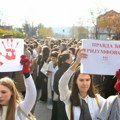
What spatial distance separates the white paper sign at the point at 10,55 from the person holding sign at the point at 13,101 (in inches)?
15.6

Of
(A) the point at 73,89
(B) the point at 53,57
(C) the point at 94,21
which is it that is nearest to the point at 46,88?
(B) the point at 53,57

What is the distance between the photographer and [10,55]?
450cm

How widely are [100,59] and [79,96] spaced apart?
481 mm

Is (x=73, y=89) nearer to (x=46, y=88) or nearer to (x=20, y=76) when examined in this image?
(x=20, y=76)

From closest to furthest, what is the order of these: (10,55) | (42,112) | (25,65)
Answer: (25,65) < (10,55) < (42,112)

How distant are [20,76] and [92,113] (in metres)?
3.21

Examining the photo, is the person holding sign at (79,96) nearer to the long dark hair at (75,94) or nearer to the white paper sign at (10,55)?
the long dark hair at (75,94)

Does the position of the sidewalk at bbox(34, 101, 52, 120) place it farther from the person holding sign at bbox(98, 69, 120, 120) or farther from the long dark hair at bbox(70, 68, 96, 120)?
the person holding sign at bbox(98, 69, 120, 120)

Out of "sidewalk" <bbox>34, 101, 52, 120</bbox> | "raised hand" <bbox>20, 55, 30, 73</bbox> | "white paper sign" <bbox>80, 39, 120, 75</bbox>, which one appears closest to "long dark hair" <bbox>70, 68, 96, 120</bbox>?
"white paper sign" <bbox>80, 39, 120, 75</bbox>

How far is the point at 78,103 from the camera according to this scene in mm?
4453

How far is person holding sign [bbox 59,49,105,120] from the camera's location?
4.41 m

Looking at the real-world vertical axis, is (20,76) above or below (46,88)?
above

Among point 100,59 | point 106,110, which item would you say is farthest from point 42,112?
point 106,110

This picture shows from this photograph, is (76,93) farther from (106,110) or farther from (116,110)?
(116,110)
